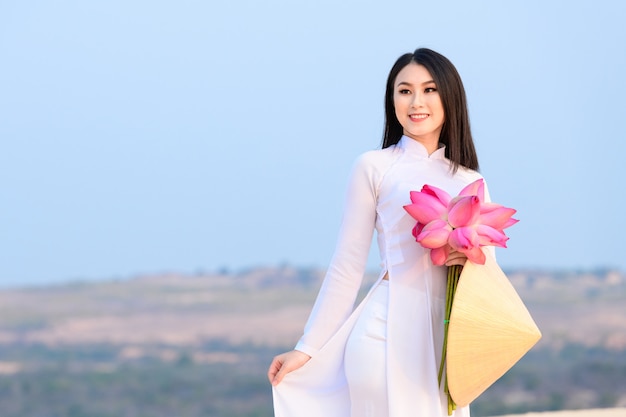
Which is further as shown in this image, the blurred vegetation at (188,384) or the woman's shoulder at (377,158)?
the blurred vegetation at (188,384)

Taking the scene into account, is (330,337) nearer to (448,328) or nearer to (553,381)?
(448,328)

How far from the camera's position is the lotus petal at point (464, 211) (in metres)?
2.09

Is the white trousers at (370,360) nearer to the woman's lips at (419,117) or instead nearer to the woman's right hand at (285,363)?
the woman's right hand at (285,363)

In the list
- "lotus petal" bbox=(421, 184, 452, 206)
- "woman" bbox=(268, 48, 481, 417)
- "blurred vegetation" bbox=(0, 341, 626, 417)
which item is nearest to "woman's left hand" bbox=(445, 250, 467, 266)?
"woman" bbox=(268, 48, 481, 417)

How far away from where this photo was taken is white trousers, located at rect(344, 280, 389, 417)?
2211mm

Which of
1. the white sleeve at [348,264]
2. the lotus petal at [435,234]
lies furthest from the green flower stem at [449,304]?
the white sleeve at [348,264]

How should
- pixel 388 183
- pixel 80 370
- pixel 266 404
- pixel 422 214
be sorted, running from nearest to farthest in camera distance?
pixel 422 214 < pixel 388 183 < pixel 80 370 < pixel 266 404

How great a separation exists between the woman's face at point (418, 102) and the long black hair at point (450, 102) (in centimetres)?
1

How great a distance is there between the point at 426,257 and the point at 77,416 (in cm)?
1511

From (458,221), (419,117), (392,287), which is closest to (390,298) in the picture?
(392,287)

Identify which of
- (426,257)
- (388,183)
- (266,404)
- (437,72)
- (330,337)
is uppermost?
(437,72)

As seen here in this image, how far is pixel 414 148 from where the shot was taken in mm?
2359

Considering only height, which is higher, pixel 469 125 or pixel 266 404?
pixel 469 125

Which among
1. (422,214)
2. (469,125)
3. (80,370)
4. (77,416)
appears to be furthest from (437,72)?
(77,416)
